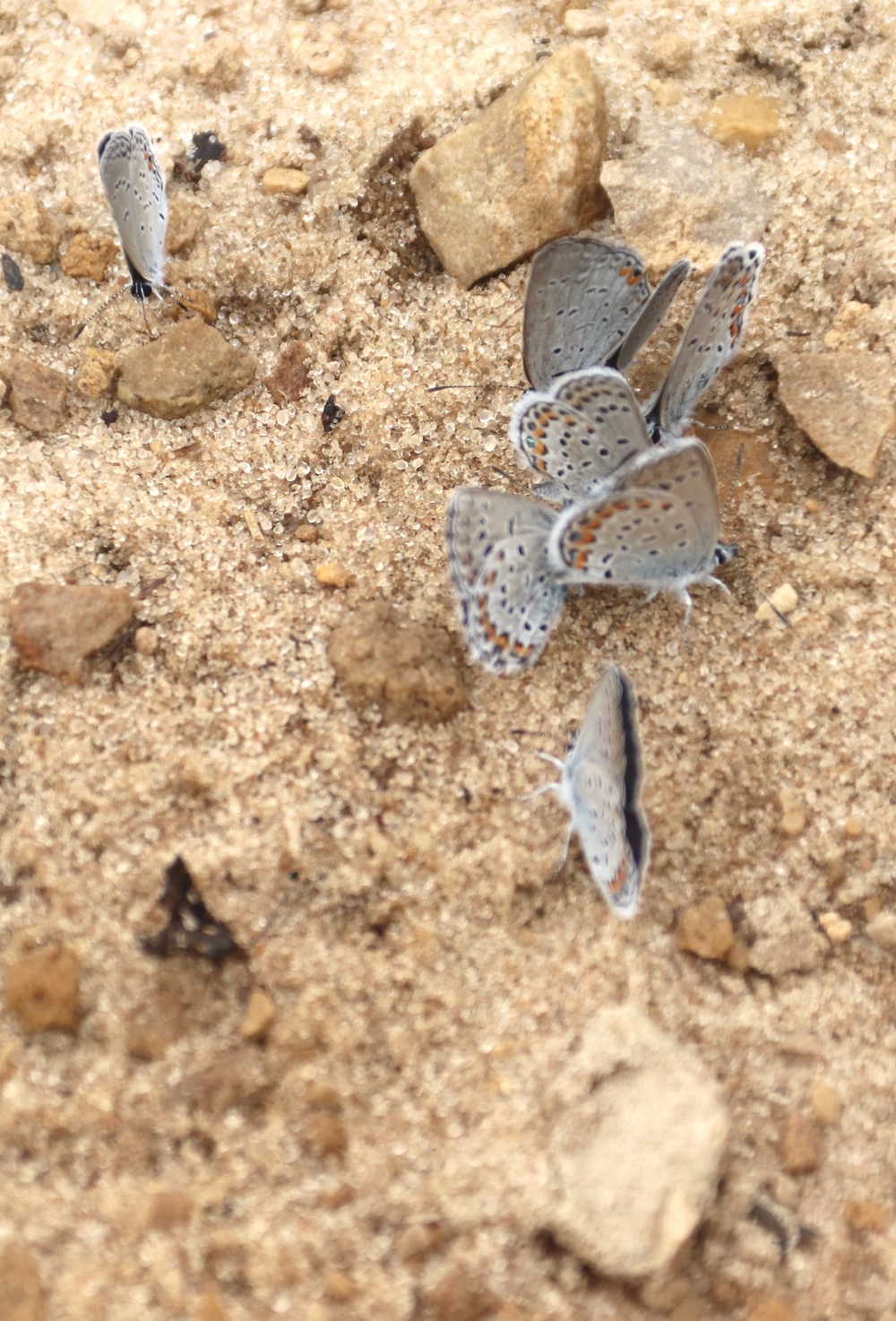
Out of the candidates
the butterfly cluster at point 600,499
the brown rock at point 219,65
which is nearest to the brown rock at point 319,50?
the brown rock at point 219,65

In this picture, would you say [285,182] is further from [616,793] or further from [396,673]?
[616,793]

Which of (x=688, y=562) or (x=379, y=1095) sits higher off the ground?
(x=688, y=562)

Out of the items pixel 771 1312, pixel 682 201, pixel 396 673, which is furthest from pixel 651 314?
pixel 771 1312

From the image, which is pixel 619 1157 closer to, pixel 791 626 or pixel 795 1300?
pixel 795 1300

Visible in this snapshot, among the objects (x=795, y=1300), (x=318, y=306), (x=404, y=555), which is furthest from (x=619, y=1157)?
(x=318, y=306)

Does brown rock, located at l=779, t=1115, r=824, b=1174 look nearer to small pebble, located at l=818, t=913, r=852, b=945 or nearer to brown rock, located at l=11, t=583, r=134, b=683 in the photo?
small pebble, located at l=818, t=913, r=852, b=945

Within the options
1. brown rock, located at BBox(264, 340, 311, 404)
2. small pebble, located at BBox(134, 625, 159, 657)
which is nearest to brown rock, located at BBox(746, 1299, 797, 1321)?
small pebble, located at BBox(134, 625, 159, 657)
